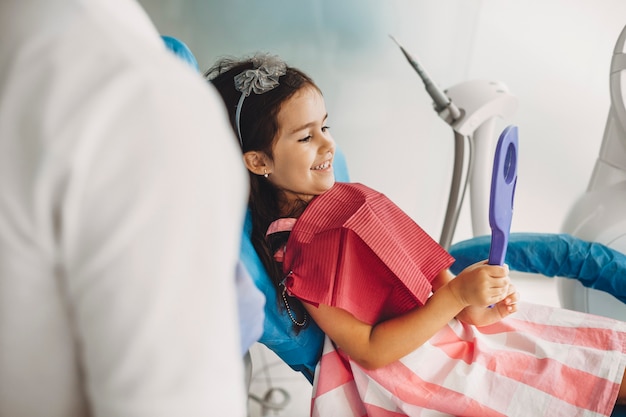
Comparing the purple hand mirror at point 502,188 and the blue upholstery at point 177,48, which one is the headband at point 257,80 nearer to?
the blue upholstery at point 177,48

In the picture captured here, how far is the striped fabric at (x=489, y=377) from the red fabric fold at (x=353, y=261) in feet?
0.33

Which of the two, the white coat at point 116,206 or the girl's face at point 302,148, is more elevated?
the white coat at point 116,206

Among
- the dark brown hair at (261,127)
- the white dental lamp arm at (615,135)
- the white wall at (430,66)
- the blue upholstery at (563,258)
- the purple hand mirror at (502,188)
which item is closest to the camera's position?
the purple hand mirror at (502,188)

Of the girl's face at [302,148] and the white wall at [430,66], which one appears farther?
the white wall at [430,66]

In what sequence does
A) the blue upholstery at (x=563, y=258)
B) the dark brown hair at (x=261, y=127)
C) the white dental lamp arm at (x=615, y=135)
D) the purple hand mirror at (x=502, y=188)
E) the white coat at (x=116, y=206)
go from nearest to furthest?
1. the white coat at (x=116, y=206)
2. the purple hand mirror at (x=502, y=188)
3. the dark brown hair at (x=261, y=127)
4. the blue upholstery at (x=563, y=258)
5. the white dental lamp arm at (x=615, y=135)

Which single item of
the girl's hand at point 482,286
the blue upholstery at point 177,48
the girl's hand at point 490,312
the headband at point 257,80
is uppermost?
the blue upholstery at point 177,48

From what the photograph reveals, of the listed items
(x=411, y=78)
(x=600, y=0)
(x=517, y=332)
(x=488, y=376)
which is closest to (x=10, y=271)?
(x=488, y=376)

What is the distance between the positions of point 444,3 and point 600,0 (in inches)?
22.6

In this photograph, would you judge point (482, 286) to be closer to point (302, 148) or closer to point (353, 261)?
point (353, 261)

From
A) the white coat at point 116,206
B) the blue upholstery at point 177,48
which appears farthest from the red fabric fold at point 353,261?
the white coat at point 116,206

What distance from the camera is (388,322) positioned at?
914mm

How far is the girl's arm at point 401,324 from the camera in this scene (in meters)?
0.89

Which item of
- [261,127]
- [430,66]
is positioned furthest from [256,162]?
[430,66]

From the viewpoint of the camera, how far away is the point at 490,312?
1.00 meters
